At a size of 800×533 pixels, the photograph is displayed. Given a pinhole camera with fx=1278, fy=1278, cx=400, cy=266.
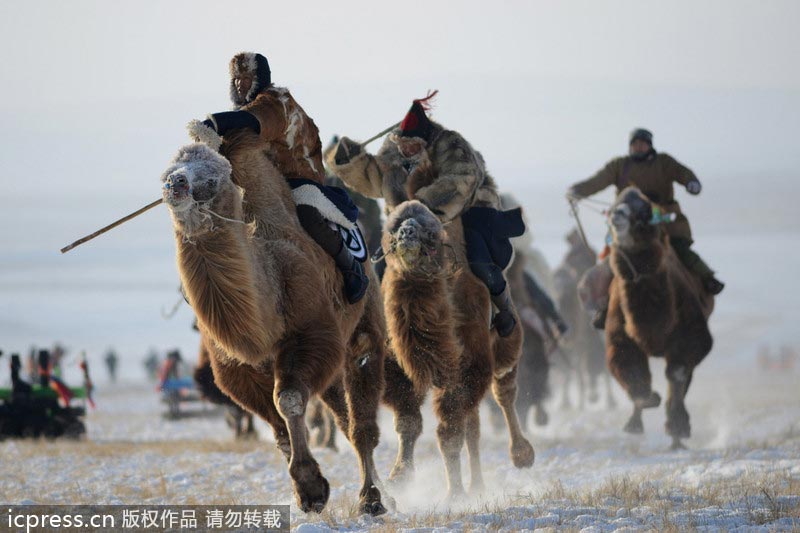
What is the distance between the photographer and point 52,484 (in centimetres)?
1020

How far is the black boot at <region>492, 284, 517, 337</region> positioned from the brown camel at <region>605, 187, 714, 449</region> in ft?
10.4

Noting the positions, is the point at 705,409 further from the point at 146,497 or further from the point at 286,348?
the point at 286,348

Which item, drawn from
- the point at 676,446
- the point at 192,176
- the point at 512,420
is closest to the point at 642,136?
the point at 676,446

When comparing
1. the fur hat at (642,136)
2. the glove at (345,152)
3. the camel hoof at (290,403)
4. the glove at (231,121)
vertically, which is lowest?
the camel hoof at (290,403)

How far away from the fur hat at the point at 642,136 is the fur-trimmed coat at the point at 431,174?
4546mm

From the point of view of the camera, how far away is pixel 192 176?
22.3ft

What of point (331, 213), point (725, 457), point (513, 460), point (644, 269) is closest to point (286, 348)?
point (331, 213)

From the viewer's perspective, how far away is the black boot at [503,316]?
9.71 metres

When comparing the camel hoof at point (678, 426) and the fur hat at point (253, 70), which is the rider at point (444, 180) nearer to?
the fur hat at point (253, 70)

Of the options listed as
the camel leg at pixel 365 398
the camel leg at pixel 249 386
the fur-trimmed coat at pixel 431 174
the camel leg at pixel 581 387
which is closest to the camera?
the camel leg at pixel 249 386

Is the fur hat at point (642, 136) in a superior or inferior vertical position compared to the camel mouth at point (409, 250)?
superior

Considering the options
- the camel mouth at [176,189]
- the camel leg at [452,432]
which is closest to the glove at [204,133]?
the camel mouth at [176,189]

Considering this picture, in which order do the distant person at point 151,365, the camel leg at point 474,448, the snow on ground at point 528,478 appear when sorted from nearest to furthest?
the snow on ground at point 528,478
the camel leg at point 474,448
the distant person at point 151,365

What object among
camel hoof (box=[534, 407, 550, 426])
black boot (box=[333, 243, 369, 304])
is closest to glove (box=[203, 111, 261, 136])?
black boot (box=[333, 243, 369, 304])
